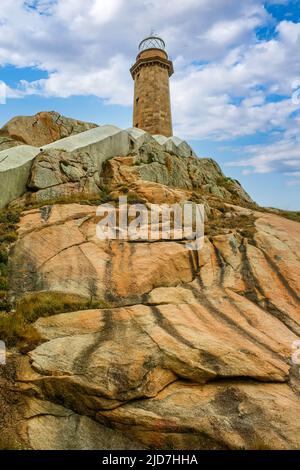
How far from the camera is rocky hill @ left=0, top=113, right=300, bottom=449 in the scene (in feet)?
15.6

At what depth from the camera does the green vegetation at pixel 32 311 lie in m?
6.24

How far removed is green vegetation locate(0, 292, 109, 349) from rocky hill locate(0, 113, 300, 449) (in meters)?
0.03

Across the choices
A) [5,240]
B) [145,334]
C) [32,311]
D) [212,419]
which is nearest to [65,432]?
[145,334]

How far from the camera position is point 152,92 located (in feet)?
104

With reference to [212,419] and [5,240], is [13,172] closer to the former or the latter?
[5,240]

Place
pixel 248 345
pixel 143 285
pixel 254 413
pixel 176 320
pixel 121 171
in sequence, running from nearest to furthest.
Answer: pixel 254 413 → pixel 248 345 → pixel 176 320 → pixel 143 285 → pixel 121 171

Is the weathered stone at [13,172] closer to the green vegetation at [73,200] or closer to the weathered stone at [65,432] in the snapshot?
the green vegetation at [73,200]

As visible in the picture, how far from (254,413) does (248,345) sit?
166 centimetres

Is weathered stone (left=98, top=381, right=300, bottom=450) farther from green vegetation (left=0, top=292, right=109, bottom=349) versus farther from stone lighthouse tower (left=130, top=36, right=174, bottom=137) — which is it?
stone lighthouse tower (left=130, top=36, right=174, bottom=137)

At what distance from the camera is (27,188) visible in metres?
15.0

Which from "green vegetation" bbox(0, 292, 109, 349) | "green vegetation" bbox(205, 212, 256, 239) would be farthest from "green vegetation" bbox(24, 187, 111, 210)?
"green vegetation" bbox(0, 292, 109, 349)

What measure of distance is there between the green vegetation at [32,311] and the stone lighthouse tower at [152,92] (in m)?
27.1
